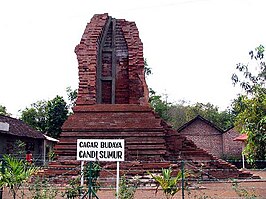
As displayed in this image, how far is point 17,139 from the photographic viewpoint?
83.7 feet

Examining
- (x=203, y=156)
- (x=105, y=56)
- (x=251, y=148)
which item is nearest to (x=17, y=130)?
(x=105, y=56)

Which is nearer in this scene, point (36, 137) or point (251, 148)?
point (251, 148)

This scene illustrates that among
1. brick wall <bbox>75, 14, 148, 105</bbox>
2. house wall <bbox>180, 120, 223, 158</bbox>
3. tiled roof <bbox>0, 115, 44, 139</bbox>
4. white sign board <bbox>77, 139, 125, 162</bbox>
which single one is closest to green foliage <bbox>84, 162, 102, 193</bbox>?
white sign board <bbox>77, 139, 125, 162</bbox>

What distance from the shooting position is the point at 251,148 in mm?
11609

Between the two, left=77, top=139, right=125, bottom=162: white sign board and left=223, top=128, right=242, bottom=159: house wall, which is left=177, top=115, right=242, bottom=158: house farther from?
left=77, top=139, right=125, bottom=162: white sign board

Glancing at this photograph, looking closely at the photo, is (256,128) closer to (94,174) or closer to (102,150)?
(94,174)

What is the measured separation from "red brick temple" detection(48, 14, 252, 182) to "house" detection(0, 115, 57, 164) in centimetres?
743

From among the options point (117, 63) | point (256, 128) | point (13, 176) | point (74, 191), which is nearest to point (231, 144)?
point (117, 63)

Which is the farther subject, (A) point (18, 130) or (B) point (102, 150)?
(A) point (18, 130)

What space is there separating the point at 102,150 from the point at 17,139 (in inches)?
757

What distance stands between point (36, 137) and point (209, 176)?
56.2ft

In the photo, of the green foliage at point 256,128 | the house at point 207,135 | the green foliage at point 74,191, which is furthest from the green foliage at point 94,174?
the house at point 207,135

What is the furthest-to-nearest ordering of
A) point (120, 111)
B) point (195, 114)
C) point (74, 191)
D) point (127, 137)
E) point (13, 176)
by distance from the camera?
point (195, 114) < point (120, 111) < point (127, 137) < point (13, 176) < point (74, 191)

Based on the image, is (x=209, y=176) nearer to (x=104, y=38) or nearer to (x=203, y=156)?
(x=203, y=156)
